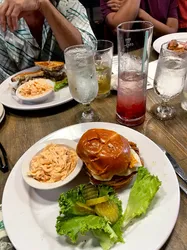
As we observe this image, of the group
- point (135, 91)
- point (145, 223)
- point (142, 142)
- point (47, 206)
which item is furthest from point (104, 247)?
point (135, 91)

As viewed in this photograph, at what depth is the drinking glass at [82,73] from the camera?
1012 millimetres

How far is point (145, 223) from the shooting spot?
685 millimetres

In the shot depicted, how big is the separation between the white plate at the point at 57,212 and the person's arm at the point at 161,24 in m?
1.74

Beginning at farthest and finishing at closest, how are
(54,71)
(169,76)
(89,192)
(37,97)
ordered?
(54,71), (37,97), (169,76), (89,192)

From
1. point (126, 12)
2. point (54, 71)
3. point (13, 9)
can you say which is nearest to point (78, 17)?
point (13, 9)

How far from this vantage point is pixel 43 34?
5.51 ft

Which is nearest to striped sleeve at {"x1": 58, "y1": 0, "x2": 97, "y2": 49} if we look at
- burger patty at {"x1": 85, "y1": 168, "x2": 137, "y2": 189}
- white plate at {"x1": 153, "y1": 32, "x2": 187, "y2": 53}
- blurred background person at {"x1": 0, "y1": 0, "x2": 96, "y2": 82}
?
blurred background person at {"x1": 0, "y1": 0, "x2": 96, "y2": 82}

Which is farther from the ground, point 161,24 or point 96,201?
point 96,201

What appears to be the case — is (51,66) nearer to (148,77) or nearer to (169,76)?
(148,77)

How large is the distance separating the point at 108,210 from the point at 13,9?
113 cm

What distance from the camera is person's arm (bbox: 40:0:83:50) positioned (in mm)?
1476

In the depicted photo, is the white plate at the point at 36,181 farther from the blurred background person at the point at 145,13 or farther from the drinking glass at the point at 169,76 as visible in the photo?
the blurred background person at the point at 145,13

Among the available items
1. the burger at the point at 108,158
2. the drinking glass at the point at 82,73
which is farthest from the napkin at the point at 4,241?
the drinking glass at the point at 82,73

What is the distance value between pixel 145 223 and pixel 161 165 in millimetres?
205
